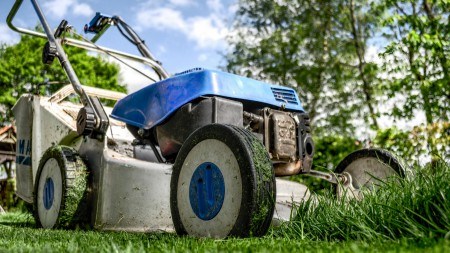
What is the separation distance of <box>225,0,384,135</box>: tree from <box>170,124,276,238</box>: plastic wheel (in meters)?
13.2

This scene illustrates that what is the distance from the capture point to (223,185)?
243cm

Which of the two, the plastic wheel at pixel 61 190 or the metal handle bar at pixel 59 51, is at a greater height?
the metal handle bar at pixel 59 51

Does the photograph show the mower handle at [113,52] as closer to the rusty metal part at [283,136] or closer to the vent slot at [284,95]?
the vent slot at [284,95]

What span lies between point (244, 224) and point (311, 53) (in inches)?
629

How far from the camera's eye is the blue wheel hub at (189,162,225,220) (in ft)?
8.02

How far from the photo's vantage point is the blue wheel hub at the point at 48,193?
12.2ft

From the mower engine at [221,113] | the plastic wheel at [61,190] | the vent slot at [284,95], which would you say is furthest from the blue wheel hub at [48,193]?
the vent slot at [284,95]

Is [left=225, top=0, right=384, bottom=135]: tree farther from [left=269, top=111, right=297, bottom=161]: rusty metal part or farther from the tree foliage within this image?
[left=269, top=111, right=297, bottom=161]: rusty metal part

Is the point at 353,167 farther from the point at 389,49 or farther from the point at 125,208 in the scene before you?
the point at 389,49

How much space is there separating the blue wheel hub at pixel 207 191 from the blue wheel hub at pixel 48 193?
155 cm

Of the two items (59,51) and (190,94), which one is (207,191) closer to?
(190,94)

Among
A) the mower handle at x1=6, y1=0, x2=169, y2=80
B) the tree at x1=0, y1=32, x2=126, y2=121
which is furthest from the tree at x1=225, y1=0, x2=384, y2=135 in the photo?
the mower handle at x1=6, y1=0, x2=169, y2=80

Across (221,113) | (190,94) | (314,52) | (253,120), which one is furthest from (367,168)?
Answer: (314,52)

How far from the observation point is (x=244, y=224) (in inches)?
89.6
